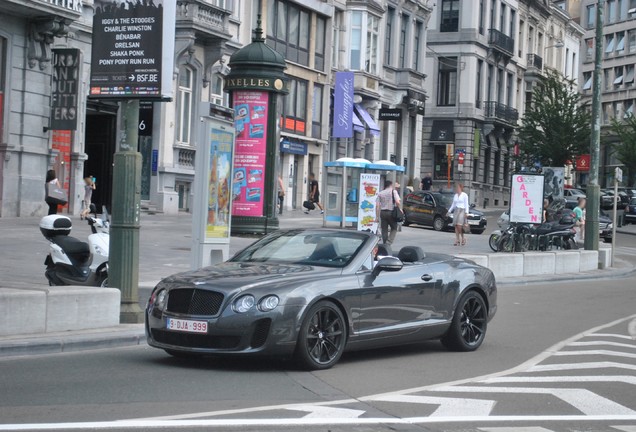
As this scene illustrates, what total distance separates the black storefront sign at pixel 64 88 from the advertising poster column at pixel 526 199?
495 inches

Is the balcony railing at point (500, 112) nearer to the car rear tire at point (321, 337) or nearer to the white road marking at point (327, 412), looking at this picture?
the car rear tire at point (321, 337)

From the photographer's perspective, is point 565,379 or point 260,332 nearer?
point 260,332

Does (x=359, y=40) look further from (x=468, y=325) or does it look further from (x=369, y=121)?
(x=468, y=325)

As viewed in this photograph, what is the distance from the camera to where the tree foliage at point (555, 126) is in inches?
2790

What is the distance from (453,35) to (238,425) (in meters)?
70.5

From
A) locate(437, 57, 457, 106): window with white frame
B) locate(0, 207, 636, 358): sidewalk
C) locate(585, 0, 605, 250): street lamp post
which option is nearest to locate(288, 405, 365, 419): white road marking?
locate(0, 207, 636, 358): sidewalk

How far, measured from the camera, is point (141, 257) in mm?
→ 23406

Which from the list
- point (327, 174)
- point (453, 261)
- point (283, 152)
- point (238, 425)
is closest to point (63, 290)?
point (453, 261)

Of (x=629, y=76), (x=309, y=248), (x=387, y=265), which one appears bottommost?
(x=387, y=265)

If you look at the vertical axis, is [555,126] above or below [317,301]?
above

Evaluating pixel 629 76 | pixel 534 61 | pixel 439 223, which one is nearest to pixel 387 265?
pixel 439 223

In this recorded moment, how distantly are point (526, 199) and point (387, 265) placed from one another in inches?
915

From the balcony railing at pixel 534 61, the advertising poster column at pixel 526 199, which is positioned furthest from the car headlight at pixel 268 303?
the balcony railing at pixel 534 61

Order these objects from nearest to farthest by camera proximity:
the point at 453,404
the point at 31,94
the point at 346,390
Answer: the point at 453,404
the point at 346,390
the point at 31,94
